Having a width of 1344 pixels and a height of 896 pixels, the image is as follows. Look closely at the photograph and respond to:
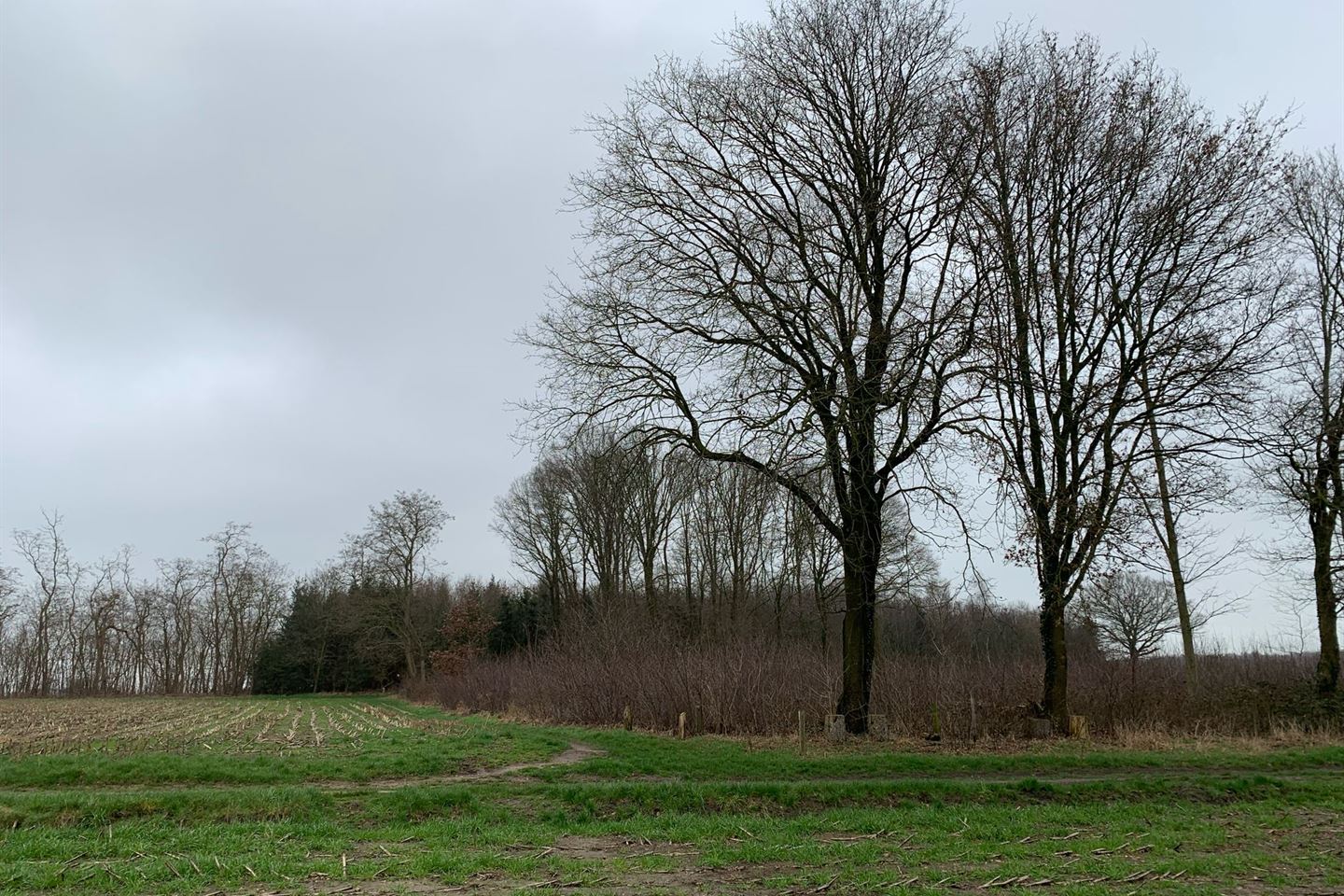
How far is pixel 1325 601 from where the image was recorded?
21.9m

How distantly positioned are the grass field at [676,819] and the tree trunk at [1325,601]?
570cm

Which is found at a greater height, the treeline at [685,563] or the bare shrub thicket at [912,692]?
the treeline at [685,563]

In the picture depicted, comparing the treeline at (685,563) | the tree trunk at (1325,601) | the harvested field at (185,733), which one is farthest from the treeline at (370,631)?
the tree trunk at (1325,601)

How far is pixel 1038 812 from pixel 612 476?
954 centimetres

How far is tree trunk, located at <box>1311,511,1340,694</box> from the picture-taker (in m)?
21.4

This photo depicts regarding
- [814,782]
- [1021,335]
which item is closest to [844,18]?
[1021,335]

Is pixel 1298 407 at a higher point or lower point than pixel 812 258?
lower

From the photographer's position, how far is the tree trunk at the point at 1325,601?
70.2 ft

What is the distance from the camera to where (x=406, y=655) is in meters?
63.5

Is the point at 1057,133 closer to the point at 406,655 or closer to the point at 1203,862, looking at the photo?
the point at 1203,862

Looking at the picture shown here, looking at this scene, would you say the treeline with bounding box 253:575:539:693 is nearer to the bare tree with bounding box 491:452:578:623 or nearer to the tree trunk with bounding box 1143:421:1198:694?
the bare tree with bounding box 491:452:578:623

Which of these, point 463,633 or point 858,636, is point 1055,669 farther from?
point 463,633

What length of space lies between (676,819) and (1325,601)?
19.7 m

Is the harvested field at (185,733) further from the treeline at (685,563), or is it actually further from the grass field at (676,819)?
the treeline at (685,563)
